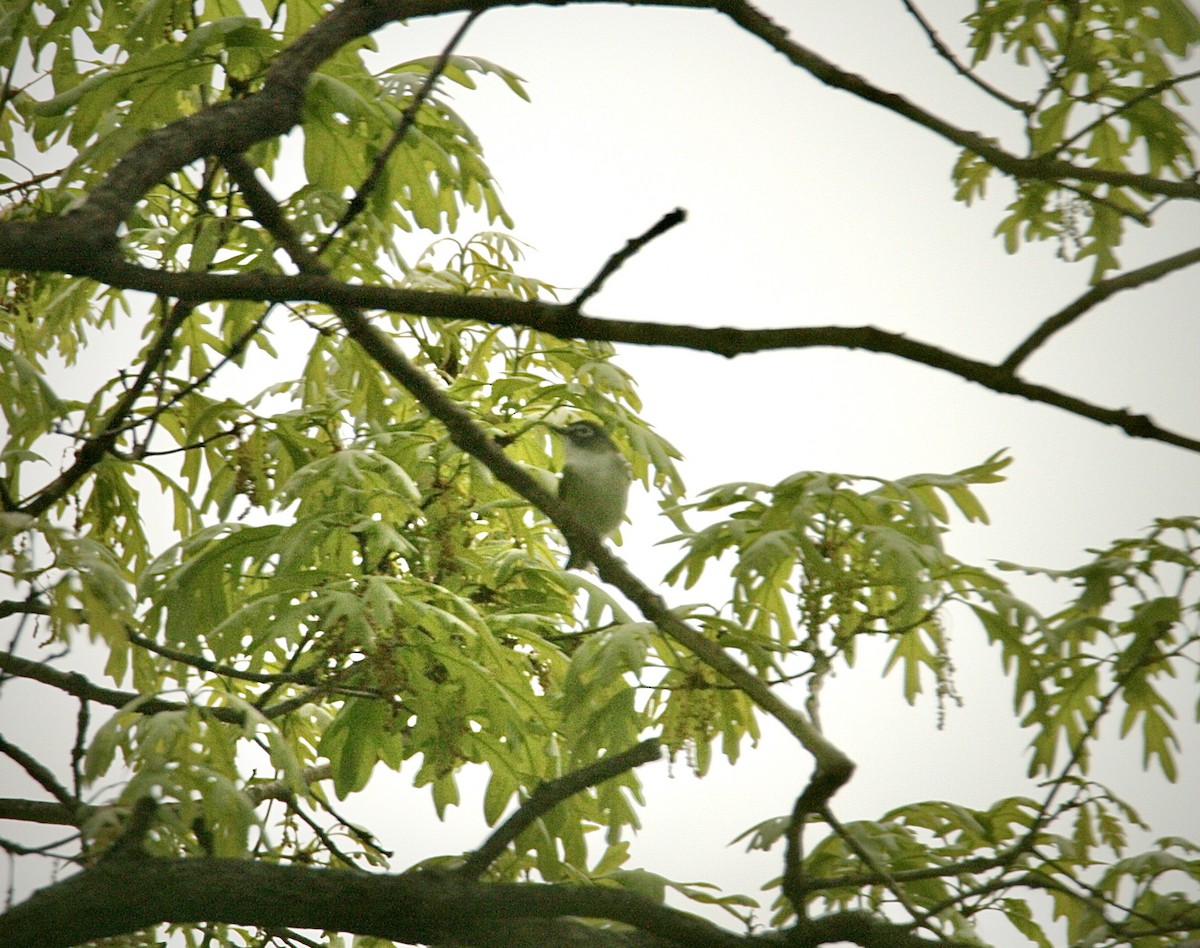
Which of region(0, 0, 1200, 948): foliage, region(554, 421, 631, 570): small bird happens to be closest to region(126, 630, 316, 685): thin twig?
region(0, 0, 1200, 948): foliage

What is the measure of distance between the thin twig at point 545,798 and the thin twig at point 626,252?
73cm

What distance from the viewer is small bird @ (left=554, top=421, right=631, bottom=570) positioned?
3.92 metres

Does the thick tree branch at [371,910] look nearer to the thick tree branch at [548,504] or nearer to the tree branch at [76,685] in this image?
the thick tree branch at [548,504]

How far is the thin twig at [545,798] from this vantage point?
5.78ft

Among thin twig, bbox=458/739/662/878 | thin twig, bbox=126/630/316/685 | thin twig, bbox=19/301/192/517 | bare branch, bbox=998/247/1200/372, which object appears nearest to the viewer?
bare branch, bbox=998/247/1200/372

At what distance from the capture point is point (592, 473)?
4004 millimetres

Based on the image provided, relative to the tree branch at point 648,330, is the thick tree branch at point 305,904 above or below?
below

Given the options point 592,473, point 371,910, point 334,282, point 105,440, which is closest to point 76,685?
point 105,440

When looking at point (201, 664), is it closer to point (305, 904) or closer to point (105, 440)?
point (105, 440)

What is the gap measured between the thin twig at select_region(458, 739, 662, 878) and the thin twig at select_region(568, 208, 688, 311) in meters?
0.73

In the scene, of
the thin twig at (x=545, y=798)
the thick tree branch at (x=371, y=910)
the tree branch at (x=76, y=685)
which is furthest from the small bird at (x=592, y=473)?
the thick tree branch at (x=371, y=910)

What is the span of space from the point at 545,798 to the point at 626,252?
83 cm

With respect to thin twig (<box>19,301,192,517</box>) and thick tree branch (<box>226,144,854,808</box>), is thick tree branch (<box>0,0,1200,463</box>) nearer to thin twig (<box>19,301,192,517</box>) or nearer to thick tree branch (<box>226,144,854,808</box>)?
thick tree branch (<box>226,144,854,808</box>)

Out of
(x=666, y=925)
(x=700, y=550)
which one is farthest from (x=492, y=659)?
(x=666, y=925)
